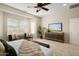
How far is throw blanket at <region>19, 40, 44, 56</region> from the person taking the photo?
5.62 ft

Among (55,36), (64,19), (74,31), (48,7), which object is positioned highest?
(48,7)

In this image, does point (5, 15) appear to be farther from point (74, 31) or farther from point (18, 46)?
point (74, 31)

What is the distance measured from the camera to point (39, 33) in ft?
6.82

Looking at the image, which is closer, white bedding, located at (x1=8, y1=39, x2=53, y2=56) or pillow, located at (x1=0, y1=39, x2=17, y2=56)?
pillow, located at (x1=0, y1=39, x2=17, y2=56)

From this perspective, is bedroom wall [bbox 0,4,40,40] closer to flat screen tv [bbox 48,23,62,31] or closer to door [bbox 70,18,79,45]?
flat screen tv [bbox 48,23,62,31]

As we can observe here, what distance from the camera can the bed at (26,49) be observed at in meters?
1.70

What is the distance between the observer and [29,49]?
1786 millimetres

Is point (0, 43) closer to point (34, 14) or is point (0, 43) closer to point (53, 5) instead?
point (34, 14)

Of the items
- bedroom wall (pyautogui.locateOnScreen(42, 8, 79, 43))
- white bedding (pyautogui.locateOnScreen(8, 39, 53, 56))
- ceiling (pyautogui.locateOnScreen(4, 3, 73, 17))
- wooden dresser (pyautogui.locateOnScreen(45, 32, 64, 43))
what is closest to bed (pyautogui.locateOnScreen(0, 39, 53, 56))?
white bedding (pyautogui.locateOnScreen(8, 39, 53, 56))

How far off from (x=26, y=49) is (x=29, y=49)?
56 millimetres

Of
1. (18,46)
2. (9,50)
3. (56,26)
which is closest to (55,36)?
(56,26)

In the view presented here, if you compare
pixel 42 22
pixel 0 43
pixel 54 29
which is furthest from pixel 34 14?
pixel 0 43

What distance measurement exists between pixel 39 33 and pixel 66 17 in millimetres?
670

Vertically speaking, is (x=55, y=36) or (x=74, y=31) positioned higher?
(x=74, y=31)
